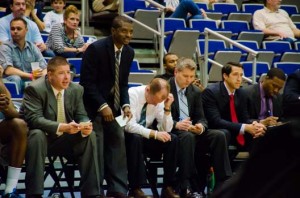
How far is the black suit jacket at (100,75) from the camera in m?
6.09

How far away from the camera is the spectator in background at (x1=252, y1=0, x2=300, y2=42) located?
1193cm

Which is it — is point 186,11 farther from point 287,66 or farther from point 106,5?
point 287,66

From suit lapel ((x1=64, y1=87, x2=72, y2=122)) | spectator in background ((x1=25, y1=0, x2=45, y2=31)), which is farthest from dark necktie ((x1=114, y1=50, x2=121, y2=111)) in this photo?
spectator in background ((x1=25, y1=0, x2=45, y2=31))

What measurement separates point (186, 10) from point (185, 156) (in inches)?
196

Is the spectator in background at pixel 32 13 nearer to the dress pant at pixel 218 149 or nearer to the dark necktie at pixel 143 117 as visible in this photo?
the dark necktie at pixel 143 117

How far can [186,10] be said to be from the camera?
10984mm

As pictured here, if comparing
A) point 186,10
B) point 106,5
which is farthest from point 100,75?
point 186,10

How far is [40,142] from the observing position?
554 centimetres

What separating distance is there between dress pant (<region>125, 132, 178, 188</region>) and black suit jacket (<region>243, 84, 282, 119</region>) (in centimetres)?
126

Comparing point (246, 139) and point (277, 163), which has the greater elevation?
point (277, 163)

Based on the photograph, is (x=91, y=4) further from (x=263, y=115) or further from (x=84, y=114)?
(x=84, y=114)

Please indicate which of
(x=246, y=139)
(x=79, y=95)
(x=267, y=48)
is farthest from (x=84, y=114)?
(x=267, y=48)

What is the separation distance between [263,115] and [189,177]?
129cm

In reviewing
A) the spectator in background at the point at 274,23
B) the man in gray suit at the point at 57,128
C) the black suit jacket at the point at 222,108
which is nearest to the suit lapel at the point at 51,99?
the man in gray suit at the point at 57,128
